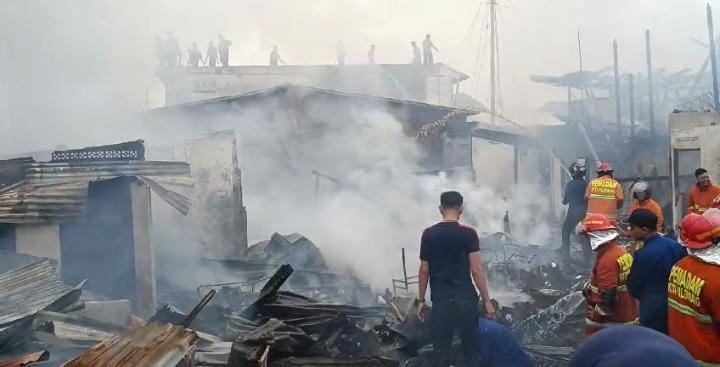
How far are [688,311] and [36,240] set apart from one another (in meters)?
6.50

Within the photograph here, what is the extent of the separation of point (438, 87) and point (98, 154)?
22201 millimetres

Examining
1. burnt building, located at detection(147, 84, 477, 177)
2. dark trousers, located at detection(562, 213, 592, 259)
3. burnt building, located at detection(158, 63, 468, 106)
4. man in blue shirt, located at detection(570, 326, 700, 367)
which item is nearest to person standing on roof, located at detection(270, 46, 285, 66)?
burnt building, located at detection(158, 63, 468, 106)

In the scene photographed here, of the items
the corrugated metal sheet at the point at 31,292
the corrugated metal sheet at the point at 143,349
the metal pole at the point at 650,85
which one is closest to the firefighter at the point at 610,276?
the corrugated metal sheet at the point at 143,349

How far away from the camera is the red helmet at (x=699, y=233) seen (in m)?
3.65

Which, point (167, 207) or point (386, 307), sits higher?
point (167, 207)

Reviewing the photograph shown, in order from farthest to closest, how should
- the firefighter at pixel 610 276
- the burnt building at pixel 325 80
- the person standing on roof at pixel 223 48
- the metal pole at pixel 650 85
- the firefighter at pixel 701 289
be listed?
1. the burnt building at pixel 325 80
2. the person standing on roof at pixel 223 48
3. the metal pole at pixel 650 85
4. the firefighter at pixel 610 276
5. the firefighter at pixel 701 289

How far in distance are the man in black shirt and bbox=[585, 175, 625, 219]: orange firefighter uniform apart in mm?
3685

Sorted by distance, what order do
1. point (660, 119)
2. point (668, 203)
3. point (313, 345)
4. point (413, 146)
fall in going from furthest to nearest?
point (660, 119) → point (413, 146) → point (668, 203) → point (313, 345)

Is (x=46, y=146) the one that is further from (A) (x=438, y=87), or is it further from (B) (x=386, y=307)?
(A) (x=438, y=87)

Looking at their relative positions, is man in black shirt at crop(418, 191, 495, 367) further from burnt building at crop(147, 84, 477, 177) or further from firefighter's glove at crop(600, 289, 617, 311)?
burnt building at crop(147, 84, 477, 177)

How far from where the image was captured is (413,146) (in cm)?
1748

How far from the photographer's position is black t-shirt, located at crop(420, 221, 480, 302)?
5168 millimetres

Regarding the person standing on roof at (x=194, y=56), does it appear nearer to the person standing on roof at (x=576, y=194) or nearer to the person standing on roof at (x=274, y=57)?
the person standing on roof at (x=274, y=57)

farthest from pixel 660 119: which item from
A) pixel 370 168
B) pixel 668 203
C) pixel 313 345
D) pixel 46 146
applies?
pixel 313 345
